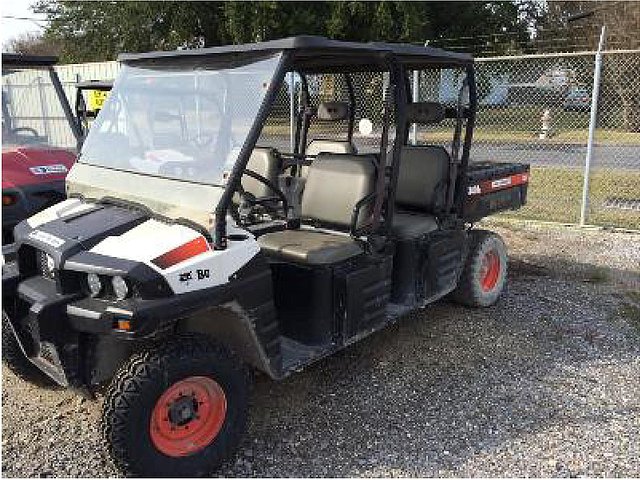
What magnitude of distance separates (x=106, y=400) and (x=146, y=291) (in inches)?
20.2

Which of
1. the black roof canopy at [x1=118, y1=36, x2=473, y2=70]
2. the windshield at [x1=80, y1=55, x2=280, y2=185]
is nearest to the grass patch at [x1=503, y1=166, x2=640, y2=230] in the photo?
the black roof canopy at [x1=118, y1=36, x2=473, y2=70]

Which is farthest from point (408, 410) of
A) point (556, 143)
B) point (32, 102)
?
point (556, 143)

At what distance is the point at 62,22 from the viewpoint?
24297 mm

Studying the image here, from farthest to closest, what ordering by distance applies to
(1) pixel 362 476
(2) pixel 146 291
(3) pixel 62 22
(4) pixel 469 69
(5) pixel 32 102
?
(3) pixel 62 22 < (5) pixel 32 102 < (4) pixel 469 69 < (1) pixel 362 476 < (2) pixel 146 291

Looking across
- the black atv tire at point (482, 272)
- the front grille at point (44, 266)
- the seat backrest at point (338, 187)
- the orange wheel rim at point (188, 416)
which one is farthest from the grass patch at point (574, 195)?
the front grille at point (44, 266)

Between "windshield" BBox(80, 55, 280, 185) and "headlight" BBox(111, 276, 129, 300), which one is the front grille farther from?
"windshield" BBox(80, 55, 280, 185)

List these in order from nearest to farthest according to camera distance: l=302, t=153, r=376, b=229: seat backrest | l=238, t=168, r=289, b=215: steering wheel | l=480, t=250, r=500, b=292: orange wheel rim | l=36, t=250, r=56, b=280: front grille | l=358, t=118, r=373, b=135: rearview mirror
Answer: l=36, t=250, r=56, b=280: front grille
l=302, t=153, r=376, b=229: seat backrest
l=238, t=168, r=289, b=215: steering wheel
l=358, t=118, r=373, b=135: rearview mirror
l=480, t=250, r=500, b=292: orange wheel rim

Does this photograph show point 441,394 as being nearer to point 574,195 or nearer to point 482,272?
point 482,272

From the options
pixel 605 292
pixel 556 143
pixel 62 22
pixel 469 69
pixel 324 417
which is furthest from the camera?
pixel 62 22

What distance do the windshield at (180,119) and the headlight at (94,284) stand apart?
68 centimetres

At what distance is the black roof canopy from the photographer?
2.91m

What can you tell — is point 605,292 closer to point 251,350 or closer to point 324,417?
point 324,417

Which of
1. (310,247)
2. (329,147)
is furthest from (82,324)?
(329,147)

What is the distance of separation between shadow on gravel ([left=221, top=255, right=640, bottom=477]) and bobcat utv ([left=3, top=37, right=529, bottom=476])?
1.16 feet
